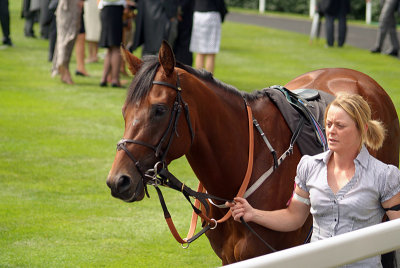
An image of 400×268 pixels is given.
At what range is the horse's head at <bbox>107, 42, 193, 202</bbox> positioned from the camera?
3.80 metres

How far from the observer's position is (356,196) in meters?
3.48

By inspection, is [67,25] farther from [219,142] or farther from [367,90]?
[219,142]

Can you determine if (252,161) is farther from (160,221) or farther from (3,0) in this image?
(3,0)

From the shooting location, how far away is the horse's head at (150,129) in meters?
3.80

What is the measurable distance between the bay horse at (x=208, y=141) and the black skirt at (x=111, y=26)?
869 centimetres

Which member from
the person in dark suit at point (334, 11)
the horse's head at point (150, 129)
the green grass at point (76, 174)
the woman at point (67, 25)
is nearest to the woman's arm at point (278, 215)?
the horse's head at point (150, 129)

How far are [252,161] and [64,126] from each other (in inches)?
285

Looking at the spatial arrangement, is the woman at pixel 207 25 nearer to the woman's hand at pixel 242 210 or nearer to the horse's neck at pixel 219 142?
the horse's neck at pixel 219 142

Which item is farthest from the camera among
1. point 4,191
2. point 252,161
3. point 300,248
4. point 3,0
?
point 3,0

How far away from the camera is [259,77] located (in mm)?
15781

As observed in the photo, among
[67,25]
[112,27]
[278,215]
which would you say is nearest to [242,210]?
[278,215]

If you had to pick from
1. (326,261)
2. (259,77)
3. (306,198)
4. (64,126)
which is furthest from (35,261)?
(259,77)

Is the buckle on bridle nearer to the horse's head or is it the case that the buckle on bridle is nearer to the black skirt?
the horse's head

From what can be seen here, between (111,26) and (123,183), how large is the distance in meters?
9.70
